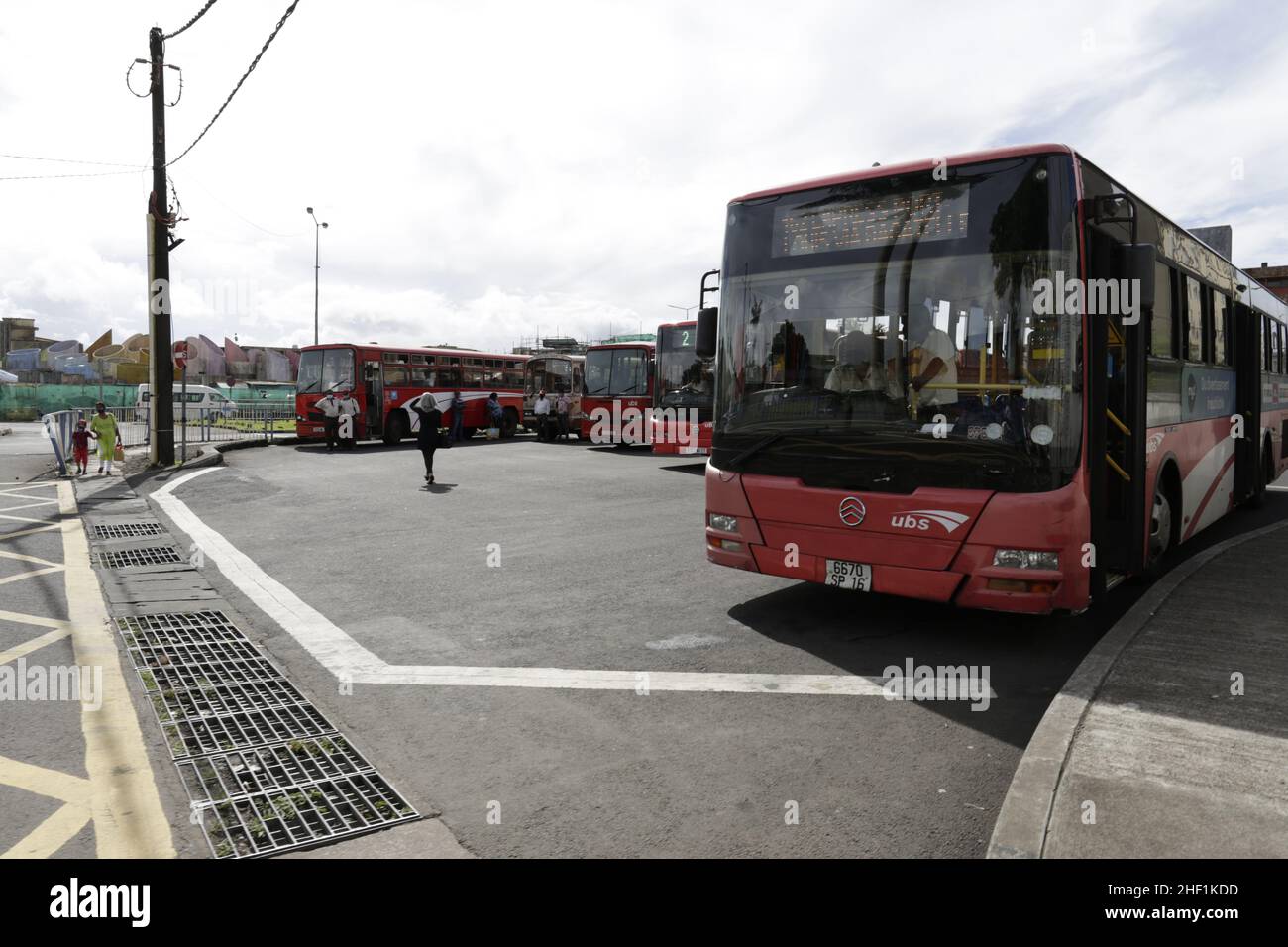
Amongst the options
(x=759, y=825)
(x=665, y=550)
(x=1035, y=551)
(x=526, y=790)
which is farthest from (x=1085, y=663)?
(x=665, y=550)

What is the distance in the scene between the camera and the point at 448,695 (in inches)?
209

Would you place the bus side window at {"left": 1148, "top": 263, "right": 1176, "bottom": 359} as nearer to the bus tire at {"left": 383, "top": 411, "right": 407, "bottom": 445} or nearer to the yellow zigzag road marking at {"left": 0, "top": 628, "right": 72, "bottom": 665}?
the yellow zigzag road marking at {"left": 0, "top": 628, "right": 72, "bottom": 665}

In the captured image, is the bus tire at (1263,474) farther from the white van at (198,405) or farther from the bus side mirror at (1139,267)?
the white van at (198,405)

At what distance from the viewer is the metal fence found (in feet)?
76.8

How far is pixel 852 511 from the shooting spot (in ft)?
20.8

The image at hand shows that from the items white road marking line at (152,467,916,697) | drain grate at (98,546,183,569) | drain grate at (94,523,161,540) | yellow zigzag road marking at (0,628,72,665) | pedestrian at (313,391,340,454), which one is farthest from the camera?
pedestrian at (313,391,340,454)

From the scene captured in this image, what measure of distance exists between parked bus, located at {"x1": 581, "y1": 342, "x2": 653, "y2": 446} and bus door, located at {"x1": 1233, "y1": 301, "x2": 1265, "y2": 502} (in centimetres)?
1728

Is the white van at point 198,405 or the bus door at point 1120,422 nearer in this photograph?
the bus door at point 1120,422

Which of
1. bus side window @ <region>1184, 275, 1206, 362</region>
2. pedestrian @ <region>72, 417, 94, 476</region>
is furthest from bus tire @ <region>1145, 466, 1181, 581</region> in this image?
pedestrian @ <region>72, 417, 94, 476</region>

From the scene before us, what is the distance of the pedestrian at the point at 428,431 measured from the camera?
659 inches

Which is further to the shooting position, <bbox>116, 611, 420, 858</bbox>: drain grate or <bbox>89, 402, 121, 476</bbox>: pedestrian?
<bbox>89, 402, 121, 476</bbox>: pedestrian

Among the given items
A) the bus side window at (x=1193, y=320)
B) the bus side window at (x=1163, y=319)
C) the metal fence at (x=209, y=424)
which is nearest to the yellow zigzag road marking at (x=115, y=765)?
the bus side window at (x=1163, y=319)

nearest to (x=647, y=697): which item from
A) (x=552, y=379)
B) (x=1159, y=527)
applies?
(x=1159, y=527)

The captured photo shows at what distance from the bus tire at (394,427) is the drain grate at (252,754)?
22.4 m
